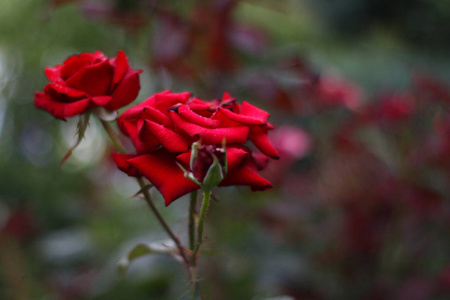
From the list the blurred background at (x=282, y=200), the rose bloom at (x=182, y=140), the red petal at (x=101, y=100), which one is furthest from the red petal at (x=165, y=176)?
the blurred background at (x=282, y=200)

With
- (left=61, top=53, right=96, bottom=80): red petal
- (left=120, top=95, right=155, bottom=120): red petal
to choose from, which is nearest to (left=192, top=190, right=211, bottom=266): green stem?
(left=120, top=95, right=155, bottom=120): red petal

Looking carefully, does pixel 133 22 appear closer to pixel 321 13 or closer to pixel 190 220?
pixel 190 220

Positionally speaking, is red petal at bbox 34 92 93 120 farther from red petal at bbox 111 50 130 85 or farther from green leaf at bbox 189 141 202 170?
green leaf at bbox 189 141 202 170

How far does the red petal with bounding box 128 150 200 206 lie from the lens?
0.44 m

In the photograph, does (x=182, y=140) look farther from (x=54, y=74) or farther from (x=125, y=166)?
(x=54, y=74)

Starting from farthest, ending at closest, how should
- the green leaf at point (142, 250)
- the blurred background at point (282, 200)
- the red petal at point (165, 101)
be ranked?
the blurred background at point (282, 200)
the green leaf at point (142, 250)
the red petal at point (165, 101)

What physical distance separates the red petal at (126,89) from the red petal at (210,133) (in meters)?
0.11

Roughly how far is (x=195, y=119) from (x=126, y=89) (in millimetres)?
131

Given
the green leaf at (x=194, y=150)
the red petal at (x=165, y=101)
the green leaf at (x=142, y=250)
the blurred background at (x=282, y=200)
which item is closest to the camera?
the green leaf at (x=194, y=150)

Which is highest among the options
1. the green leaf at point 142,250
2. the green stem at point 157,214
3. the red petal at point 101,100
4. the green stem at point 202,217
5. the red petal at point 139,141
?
the red petal at point 101,100

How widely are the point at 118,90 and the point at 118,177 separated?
73.4 inches

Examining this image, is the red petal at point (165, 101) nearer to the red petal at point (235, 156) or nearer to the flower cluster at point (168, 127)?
the flower cluster at point (168, 127)

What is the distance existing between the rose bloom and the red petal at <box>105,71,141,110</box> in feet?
0.16

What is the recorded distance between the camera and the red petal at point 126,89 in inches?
21.0
